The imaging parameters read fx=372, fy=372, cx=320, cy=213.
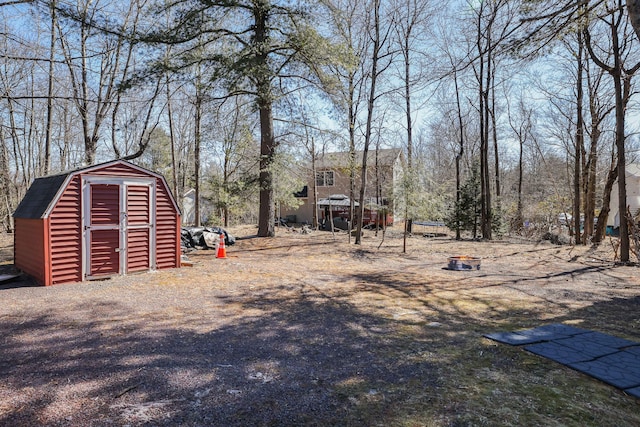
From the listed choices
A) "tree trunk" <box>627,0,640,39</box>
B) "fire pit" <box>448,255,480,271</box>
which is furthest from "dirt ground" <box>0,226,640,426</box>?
"tree trunk" <box>627,0,640,39</box>

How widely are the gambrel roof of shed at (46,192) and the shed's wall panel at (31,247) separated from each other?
16cm

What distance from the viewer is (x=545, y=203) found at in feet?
65.5

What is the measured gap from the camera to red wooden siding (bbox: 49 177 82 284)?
7117 mm

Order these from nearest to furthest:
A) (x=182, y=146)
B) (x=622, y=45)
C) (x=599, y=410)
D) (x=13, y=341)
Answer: (x=599, y=410) < (x=13, y=341) < (x=622, y=45) < (x=182, y=146)

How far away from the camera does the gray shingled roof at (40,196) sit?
23.5ft

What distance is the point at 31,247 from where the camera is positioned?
25.0 ft

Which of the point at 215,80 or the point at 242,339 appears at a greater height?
the point at 215,80

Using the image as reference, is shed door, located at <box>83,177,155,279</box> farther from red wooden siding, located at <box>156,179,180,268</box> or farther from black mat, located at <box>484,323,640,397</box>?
black mat, located at <box>484,323,640,397</box>

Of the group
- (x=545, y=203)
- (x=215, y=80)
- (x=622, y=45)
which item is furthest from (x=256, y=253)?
(x=545, y=203)

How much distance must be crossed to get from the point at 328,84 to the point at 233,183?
859cm

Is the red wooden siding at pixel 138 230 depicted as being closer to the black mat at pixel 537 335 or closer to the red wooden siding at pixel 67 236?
the red wooden siding at pixel 67 236

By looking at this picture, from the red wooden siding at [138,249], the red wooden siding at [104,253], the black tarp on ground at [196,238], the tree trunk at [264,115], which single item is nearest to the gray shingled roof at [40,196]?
the red wooden siding at [104,253]

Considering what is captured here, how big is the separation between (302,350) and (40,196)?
691 cm

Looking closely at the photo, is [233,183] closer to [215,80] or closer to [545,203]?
[215,80]
